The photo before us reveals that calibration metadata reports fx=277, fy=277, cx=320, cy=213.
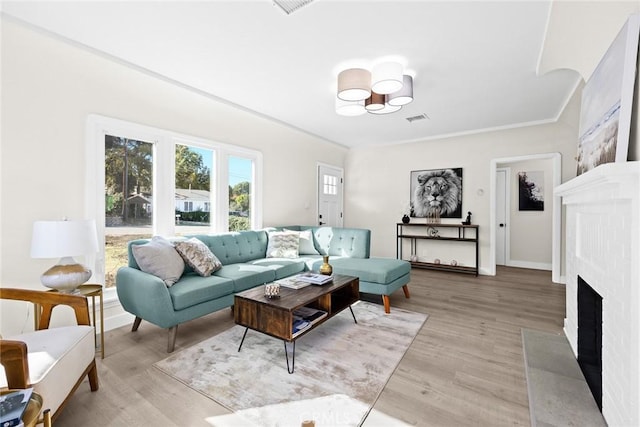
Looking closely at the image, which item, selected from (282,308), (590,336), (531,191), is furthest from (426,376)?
(531,191)

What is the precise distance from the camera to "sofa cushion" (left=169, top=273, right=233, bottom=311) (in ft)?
7.41

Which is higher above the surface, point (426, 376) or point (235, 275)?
point (235, 275)

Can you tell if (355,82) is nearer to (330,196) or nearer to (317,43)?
(317,43)

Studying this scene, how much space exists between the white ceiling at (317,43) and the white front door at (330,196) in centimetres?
220

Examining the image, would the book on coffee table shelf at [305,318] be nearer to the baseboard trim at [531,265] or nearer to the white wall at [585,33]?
the white wall at [585,33]

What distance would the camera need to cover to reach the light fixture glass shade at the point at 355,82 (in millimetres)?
2631

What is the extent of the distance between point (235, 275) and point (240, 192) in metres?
1.65

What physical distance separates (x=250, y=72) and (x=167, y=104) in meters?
1.06

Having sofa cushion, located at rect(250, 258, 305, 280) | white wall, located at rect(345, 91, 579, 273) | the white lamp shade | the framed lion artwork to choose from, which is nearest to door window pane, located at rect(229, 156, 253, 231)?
sofa cushion, located at rect(250, 258, 305, 280)

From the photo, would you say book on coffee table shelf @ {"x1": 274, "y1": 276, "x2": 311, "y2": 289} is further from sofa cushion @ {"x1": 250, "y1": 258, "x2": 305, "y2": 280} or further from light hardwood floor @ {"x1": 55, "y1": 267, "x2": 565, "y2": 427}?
Answer: light hardwood floor @ {"x1": 55, "y1": 267, "x2": 565, "y2": 427}

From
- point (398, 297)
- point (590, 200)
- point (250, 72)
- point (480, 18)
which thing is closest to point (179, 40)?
point (250, 72)

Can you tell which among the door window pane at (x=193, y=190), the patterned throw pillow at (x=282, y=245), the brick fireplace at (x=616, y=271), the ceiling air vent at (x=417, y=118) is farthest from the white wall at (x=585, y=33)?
the door window pane at (x=193, y=190)

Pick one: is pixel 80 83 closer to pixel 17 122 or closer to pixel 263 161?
pixel 17 122

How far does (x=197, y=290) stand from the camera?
237cm
